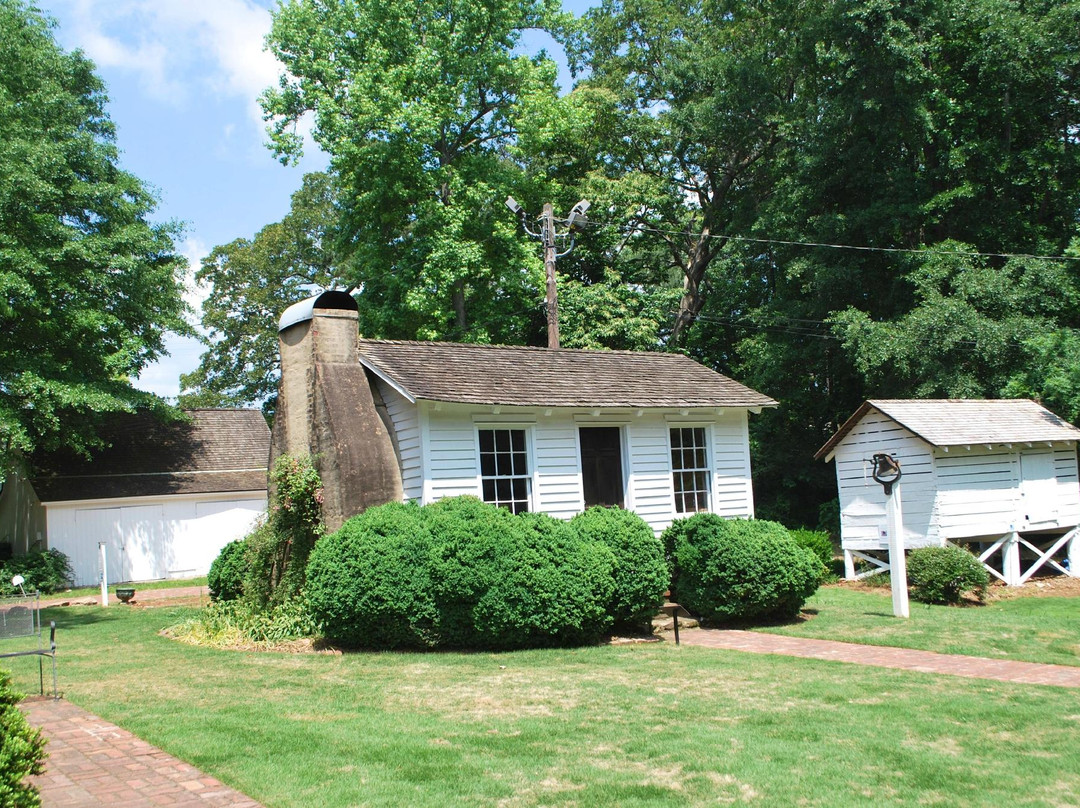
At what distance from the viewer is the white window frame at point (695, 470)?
1711 cm

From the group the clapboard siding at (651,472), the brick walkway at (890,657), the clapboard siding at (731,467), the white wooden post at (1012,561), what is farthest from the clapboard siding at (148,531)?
the white wooden post at (1012,561)

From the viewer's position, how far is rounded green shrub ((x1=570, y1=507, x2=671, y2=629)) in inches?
512

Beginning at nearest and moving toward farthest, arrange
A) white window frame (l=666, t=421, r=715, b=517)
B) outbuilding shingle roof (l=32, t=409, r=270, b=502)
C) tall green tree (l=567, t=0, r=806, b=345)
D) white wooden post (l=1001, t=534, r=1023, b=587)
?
white window frame (l=666, t=421, r=715, b=517) → white wooden post (l=1001, t=534, r=1023, b=587) → outbuilding shingle roof (l=32, t=409, r=270, b=502) → tall green tree (l=567, t=0, r=806, b=345)

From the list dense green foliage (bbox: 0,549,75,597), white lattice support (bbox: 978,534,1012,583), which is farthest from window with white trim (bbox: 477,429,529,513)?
dense green foliage (bbox: 0,549,75,597)

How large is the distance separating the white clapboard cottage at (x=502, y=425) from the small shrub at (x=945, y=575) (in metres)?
3.52

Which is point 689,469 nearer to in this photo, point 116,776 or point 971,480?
point 971,480

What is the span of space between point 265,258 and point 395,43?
14.4 metres

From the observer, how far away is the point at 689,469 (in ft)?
57.0

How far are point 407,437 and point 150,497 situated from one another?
16.8 meters

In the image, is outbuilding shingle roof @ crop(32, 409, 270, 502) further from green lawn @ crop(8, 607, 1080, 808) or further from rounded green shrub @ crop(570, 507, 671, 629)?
rounded green shrub @ crop(570, 507, 671, 629)

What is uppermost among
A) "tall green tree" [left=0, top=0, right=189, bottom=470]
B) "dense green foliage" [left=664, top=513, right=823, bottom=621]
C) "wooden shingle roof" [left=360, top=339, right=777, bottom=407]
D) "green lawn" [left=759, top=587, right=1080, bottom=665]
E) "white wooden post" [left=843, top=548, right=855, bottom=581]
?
"tall green tree" [left=0, top=0, right=189, bottom=470]

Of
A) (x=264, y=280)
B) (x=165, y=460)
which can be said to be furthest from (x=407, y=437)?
(x=264, y=280)

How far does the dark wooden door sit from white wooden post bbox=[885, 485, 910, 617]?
4543 mm

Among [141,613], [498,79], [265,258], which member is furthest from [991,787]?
[265,258]
